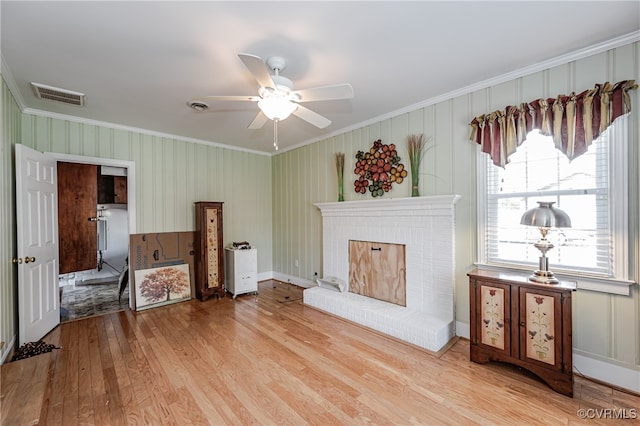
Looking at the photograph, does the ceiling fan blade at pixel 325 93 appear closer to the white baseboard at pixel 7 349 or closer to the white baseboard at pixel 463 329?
the white baseboard at pixel 463 329

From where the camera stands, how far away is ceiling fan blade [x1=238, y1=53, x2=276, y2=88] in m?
1.62

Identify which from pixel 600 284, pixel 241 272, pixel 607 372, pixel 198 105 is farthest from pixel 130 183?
pixel 607 372

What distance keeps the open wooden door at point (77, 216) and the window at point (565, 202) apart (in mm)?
6381

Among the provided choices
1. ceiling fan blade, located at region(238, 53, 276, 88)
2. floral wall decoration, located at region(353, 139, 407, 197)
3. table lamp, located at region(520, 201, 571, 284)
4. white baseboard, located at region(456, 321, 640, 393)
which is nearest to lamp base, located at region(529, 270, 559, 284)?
table lamp, located at region(520, 201, 571, 284)

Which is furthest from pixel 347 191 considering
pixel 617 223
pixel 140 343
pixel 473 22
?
pixel 140 343

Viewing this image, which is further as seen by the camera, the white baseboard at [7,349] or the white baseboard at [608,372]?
the white baseboard at [7,349]

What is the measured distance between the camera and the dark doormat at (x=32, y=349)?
2.52m

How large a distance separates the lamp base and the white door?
4.58 metres

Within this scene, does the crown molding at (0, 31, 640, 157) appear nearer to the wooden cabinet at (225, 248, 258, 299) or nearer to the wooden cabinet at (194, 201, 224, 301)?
the wooden cabinet at (194, 201, 224, 301)

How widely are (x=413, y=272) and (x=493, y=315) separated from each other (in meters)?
0.95

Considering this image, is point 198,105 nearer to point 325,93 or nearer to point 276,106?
point 276,106

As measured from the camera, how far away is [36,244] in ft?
9.47

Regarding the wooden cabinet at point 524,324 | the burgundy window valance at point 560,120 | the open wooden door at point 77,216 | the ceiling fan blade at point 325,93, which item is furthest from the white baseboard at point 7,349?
the burgundy window valance at point 560,120

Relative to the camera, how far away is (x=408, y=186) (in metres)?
3.36
